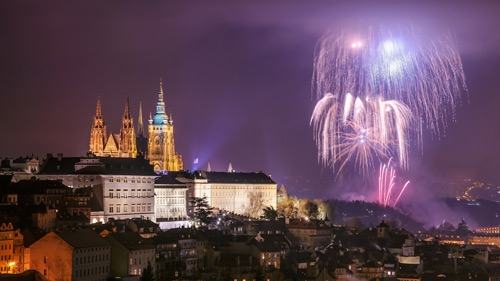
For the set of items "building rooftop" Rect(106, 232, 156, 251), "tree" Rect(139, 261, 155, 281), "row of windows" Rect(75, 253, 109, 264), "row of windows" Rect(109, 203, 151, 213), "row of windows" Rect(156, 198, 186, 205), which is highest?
"row of windows" Rect(156, 198, 186, 205)

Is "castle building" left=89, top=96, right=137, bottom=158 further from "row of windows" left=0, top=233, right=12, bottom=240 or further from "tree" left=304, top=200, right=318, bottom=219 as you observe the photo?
"row of windows" left=0, top=233, right=12, bottom=240

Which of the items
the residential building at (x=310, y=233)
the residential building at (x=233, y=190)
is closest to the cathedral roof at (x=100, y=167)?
the residential building at (x=310, y=233)

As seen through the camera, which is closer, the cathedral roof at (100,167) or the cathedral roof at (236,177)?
the cathedral roof at (100,167)

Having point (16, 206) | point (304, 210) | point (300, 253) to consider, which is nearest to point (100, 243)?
point (16, 206)

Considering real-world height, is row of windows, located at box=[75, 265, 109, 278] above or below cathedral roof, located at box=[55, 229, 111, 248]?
below

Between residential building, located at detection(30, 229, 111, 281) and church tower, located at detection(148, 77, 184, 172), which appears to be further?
church tower, located at detection(148, 77, 184, 172)

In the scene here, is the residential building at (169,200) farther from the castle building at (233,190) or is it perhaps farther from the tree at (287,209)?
the tree at (287,209)

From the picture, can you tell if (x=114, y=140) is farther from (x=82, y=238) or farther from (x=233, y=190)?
(x=82, y=238)

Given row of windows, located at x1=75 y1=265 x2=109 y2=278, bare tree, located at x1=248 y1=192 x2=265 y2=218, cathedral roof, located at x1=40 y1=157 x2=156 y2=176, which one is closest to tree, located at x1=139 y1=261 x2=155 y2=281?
row of windows, located at x1=75 y1=265 x2=109 y2=278
